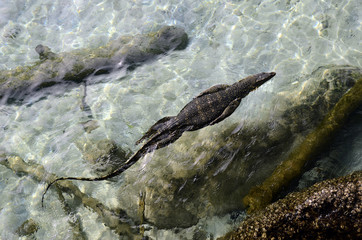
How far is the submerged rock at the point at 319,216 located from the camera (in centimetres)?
361

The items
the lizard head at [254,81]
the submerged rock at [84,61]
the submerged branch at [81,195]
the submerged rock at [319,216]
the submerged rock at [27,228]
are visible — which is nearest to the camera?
the submerged rock at [319,216]

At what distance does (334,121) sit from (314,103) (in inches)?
27.3

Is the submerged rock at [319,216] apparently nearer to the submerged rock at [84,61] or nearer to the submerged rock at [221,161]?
the submerged rock at [221,161]

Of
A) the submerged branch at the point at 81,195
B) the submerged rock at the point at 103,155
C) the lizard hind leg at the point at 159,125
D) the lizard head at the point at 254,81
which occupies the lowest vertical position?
the submerged branch at the point at 81,195

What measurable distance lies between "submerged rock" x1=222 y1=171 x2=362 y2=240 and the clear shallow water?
1.22 metres

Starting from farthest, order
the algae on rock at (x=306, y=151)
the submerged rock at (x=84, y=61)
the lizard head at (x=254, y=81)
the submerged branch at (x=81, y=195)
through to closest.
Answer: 1. the submerged rock at (x=84, y=61)
2. the lizard head at (x=254, y=81)
3. the submerged branch at (x=81, y=195)
4. the algae on rock at (x=306, y=151)

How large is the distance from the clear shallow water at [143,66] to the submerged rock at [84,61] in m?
0.32

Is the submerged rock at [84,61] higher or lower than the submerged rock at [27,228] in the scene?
higher

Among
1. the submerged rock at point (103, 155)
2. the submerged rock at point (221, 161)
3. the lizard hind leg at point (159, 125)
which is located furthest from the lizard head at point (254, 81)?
the submerged rock at point (103, 155)

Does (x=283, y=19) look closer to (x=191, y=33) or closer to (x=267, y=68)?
(x=267, y=68)

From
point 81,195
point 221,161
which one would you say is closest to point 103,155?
point 81,195

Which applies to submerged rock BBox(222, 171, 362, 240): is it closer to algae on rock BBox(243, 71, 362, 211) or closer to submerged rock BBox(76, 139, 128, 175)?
algae on rock BBox(243, 71, 362, 211)

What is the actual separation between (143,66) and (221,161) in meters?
3.53

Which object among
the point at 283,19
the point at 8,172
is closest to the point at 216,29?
the point at 283,19
